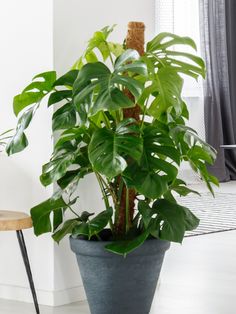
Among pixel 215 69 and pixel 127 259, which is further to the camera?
pixel 215 69

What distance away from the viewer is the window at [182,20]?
23.2ft

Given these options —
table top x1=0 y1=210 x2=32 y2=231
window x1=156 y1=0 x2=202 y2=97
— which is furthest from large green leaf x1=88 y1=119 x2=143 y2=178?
window x1=156 y1=0 x2=202 y2=97

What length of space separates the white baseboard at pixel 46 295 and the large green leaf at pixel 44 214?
1.10 feet

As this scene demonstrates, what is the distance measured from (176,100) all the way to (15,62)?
0.91 metres

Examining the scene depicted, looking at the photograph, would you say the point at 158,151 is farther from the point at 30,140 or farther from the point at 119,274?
the point at 30,140

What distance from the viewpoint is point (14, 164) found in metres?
2.92

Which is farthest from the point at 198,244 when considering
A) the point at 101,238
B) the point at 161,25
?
the point at 161,25

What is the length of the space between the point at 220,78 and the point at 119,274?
5.48 meters

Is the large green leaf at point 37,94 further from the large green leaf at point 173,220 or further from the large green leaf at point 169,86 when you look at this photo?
the large green leaf at point 173,220

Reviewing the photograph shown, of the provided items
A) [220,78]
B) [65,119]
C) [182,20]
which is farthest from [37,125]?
[220,78]

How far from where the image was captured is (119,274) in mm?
2430

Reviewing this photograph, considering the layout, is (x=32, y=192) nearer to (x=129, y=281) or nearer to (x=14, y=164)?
(x=14, y=164)

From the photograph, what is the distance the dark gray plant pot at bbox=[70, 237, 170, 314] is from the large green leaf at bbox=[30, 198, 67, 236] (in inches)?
6.2

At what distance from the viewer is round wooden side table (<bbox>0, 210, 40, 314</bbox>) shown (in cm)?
255
